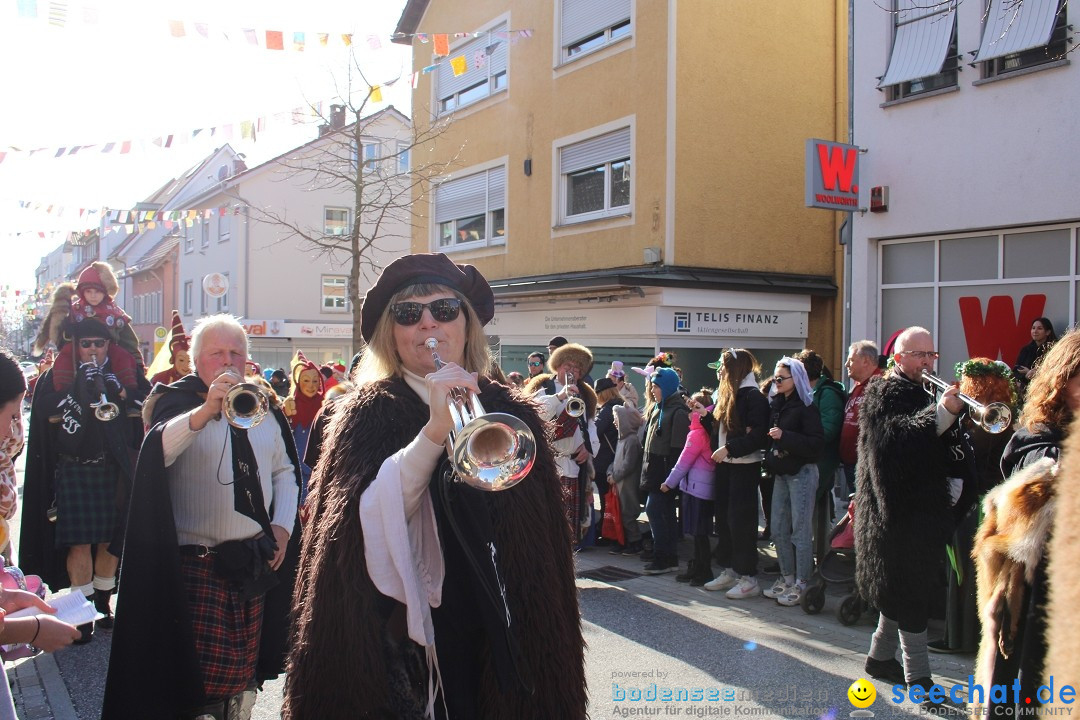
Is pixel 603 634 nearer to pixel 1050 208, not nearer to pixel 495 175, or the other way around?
pixel 1050 208

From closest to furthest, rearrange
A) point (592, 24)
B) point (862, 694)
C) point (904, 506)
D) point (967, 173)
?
point (904, 506), point (862, 694), point (967, 173), point (592, 24)

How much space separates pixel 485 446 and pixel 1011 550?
173 centimetres

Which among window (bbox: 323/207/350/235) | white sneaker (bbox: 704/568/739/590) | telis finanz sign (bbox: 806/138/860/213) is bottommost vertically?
white sneaker (bbox: 704/568/739/590)

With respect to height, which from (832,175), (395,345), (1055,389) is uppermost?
(832,175)

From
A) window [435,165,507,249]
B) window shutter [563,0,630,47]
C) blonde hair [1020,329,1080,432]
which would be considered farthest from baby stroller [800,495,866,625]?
window [435,165,507,249]

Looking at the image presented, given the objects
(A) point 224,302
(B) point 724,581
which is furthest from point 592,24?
(A) point 224,302

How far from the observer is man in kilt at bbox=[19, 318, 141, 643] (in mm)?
5602

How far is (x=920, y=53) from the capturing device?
10.5m

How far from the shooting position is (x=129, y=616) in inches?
117

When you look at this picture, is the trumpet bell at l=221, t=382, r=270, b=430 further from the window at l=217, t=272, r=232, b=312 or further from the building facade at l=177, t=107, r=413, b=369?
the window at l=217, t=272, r=232, b=312

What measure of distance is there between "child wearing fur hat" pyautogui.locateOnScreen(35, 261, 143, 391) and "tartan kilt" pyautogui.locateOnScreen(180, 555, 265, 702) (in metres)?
3.20

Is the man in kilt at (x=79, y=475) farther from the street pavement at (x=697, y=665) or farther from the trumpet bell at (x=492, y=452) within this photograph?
the trumpet bell at (x=492, y=452)

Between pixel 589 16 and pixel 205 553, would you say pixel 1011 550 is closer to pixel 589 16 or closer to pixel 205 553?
pixel 205 553

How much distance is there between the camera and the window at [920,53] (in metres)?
10.3
